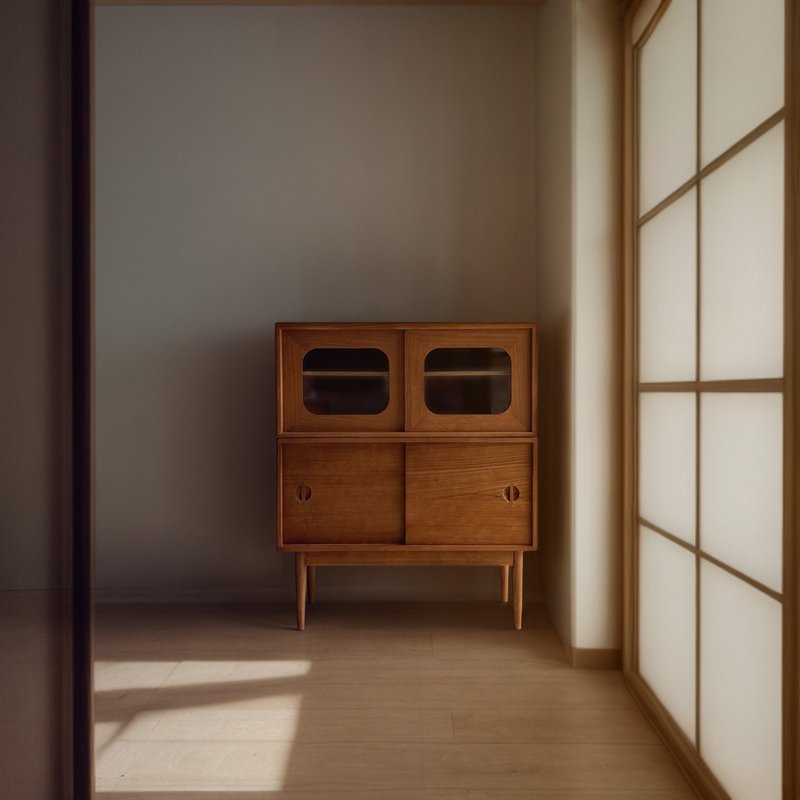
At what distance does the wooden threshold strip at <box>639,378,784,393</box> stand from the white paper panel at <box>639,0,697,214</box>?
47cm

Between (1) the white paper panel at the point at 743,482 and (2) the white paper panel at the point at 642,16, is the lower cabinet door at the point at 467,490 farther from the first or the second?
(2) the white paper panel at the point at 642,16

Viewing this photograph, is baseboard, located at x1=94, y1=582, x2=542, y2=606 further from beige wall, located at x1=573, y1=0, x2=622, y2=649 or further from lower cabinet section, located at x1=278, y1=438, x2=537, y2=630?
beige wall, located at x1=573, y1=0, x2=622, y2=649

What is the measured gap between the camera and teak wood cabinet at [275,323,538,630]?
230cm

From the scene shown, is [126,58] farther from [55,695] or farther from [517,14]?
[55,695]

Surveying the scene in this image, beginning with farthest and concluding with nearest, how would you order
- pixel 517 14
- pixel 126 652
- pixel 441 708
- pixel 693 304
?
1. pixel 517 14
2. pixel 126 652
3. pixel 441 708
4. pixel 693 304

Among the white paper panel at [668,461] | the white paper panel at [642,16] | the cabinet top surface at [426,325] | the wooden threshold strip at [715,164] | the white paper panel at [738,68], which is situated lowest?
the white paper panel at [668,461]

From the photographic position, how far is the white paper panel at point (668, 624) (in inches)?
60.5

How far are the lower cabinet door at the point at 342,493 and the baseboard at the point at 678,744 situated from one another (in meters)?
0.86

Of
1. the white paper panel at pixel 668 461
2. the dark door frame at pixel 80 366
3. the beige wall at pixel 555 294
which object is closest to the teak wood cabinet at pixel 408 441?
the beige wall at pixel 555 294

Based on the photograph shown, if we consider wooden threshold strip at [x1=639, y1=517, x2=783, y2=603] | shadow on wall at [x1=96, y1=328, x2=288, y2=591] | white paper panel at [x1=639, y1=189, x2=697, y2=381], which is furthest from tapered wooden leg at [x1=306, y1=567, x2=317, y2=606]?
white paper panel at [x1=639, y1=189, x2=697, y2=381]

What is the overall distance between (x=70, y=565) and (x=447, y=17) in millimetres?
2723

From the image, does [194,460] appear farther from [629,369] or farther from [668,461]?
[668,461]

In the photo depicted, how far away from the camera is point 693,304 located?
1520 mm

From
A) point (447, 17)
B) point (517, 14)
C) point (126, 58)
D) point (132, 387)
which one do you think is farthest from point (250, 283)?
point (517, 14)
